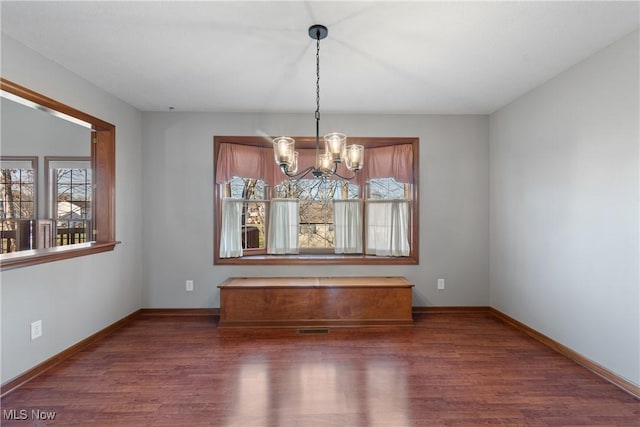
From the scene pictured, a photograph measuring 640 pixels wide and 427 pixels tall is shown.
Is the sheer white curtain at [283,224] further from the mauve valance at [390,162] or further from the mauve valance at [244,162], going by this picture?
the mauve valance at [390,162]

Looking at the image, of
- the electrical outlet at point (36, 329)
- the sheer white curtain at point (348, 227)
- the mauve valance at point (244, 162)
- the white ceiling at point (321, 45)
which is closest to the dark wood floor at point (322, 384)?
the electrical outlet at point (36, 329)

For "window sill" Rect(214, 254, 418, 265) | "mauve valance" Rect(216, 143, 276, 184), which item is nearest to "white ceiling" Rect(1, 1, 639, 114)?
"mauve valance" Rect(216, 143, 276, 184)

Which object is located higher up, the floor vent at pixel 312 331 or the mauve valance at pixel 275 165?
the mauve valance at pixel 275 165

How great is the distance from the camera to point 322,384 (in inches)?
89.3

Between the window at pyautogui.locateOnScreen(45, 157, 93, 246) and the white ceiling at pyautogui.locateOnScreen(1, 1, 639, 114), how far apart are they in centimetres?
118

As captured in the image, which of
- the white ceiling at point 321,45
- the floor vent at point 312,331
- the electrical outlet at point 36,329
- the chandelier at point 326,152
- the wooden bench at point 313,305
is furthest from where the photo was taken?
the wooden bench at point 313,305

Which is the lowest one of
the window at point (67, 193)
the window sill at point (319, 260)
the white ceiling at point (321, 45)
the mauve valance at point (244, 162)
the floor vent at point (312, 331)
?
the floor vent at point (312, 331)

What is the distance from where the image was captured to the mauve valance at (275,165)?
12.6ft

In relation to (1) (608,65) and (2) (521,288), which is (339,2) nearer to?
(1) (608,65)

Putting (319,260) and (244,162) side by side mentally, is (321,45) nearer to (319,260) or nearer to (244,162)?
(244,162)

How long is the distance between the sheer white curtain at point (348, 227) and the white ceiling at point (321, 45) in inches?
52.5

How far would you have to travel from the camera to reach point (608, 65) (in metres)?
2.32

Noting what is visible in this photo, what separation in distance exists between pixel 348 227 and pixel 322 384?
83.3 inches

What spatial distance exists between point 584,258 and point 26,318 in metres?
4.36
